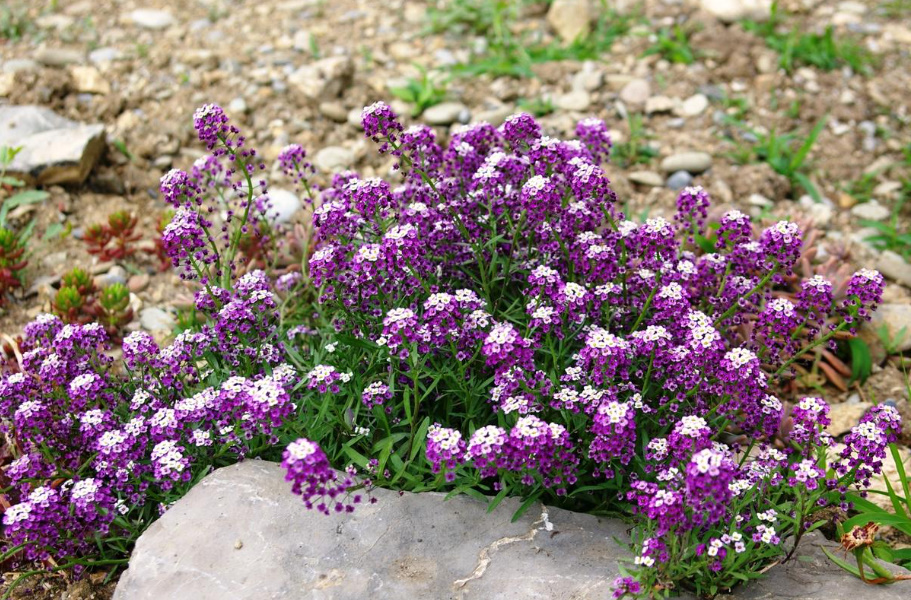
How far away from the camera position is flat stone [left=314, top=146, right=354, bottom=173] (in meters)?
6.85

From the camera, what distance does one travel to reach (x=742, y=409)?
12.9ft

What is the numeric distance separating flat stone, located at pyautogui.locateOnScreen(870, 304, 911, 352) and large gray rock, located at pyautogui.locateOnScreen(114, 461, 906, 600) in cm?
215

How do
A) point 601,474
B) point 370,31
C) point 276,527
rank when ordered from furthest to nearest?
1. point 370,31
2. point 601,474
3. point 276,527

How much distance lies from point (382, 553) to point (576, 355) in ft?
3.90

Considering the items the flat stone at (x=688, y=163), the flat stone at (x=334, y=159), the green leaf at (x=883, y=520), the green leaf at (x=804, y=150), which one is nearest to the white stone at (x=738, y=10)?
the green leaf at (x=804, y=150)

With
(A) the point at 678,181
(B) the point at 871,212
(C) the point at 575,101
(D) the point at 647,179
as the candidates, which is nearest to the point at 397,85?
(C) the point at 575,101

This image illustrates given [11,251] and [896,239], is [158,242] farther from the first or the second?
[896,239]

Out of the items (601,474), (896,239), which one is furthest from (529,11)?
(601,474)

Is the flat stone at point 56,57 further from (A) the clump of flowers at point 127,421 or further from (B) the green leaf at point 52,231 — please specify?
(A) the clump of flowers at point 127,421

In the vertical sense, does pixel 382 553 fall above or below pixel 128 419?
below

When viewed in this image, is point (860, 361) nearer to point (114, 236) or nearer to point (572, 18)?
point (572, 18)

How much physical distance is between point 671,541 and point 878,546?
1.09m

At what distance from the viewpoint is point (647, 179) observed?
21.8 feet

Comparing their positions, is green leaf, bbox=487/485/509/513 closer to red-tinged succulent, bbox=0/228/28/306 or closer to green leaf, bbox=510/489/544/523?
green leaf, bbox=510/489/544/523
